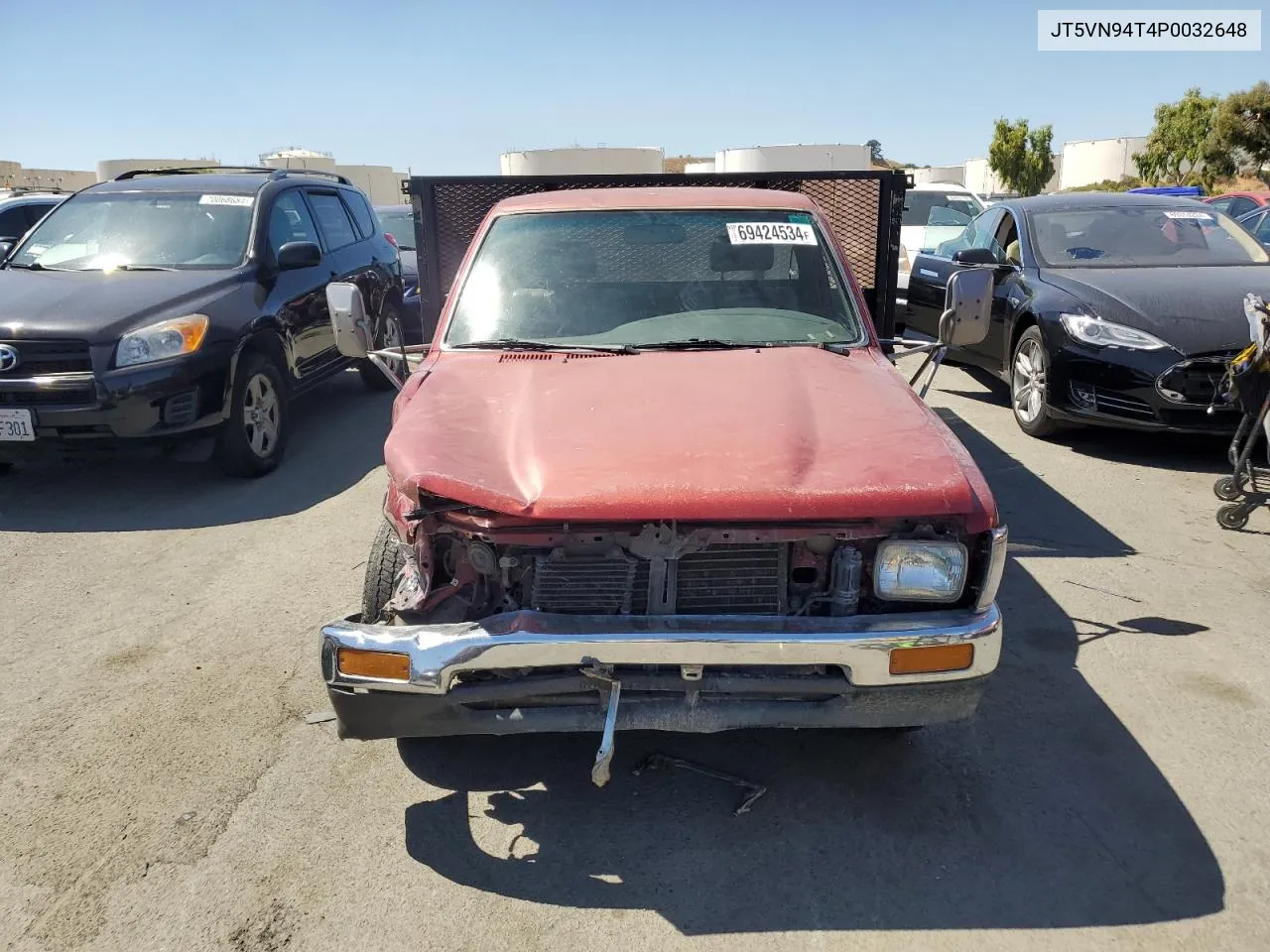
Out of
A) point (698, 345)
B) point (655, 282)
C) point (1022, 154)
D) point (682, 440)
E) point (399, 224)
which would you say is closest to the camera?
point (682, 440)

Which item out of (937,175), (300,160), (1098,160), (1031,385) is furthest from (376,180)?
(1031,385)

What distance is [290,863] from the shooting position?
8.86ft

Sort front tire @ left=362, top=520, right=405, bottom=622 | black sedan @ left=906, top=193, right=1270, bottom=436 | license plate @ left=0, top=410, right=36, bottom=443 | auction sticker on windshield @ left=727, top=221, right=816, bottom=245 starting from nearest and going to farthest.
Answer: front tire @ left=362, top=520, right=405, bottom=622 → auction sticker on windshield @ left=727, top=221, right=816, bottom=245 → license plate @ left=0, top=410, right=36, bottom=443 → black sedan @ left=906, top=193, right=1270, bottom=436

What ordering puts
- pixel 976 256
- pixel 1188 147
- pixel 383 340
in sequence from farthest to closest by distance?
pixel 1188 147
pixel 383 340
pixel 976 256

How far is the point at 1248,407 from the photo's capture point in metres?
5.16

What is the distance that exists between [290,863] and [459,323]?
2.13m

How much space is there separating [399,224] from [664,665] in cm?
1142

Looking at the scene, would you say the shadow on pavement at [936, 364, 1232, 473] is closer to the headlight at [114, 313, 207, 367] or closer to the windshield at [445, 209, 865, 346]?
the windshield at [445, 209, 865, 346]

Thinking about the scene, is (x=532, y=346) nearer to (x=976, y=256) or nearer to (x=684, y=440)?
(x=684, y=440)

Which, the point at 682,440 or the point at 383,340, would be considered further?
the point at 383,340

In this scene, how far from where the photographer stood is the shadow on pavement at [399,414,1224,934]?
8.32 feet

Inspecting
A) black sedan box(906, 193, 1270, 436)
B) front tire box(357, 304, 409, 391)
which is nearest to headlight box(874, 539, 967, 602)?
black sedan box(906, 193, 1270, 436)

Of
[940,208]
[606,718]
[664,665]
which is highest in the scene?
[940,208]

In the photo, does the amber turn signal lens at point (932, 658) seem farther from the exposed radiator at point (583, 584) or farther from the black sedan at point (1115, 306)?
the black sedan at point (1115, 306)
